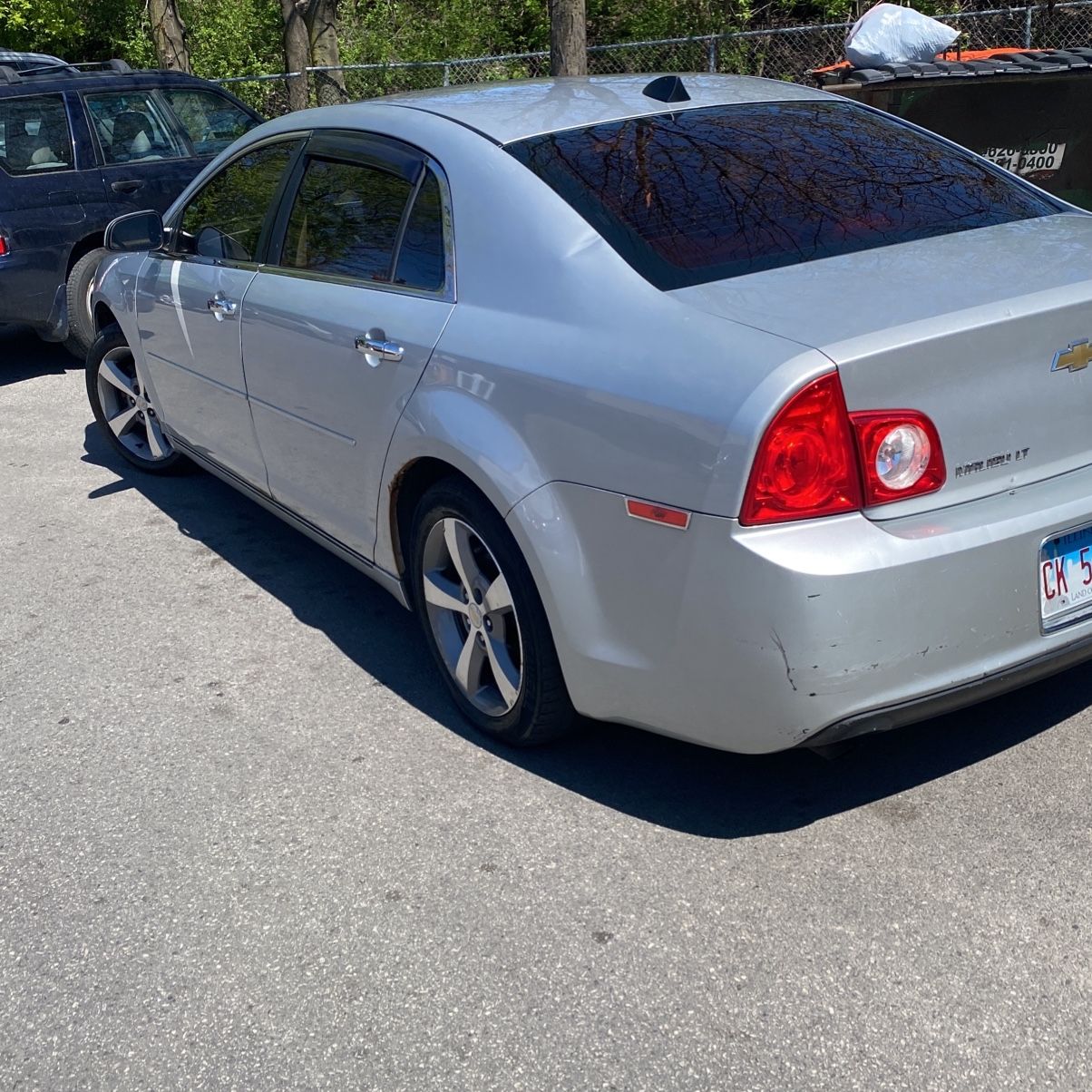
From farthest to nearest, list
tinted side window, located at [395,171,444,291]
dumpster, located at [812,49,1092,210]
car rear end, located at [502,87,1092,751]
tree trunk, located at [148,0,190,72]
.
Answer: tree trunk, located at [148,0,190,72], dumpster, located at [812,49,1092,210], tinted side window, located at [395,171,444,291], car rear end, located at [502,87,1092,751]

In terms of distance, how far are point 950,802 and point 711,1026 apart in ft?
3.25

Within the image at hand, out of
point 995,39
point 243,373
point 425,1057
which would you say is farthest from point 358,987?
point 995,39

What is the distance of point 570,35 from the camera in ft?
38.1

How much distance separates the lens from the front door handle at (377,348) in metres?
3.64

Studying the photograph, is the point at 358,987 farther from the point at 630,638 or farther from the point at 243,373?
the point at 243,373

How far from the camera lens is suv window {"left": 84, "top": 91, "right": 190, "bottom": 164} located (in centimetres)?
890

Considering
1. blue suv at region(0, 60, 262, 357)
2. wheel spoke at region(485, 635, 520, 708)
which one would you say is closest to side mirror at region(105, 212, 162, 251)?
wheel spoke at region(485, 635, 520, 708)

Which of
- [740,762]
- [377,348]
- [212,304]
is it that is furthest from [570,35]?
[740,762]

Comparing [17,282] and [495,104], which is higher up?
[495,104]

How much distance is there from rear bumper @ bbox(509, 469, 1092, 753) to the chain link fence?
10136 millimetres

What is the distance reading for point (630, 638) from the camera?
302 cm

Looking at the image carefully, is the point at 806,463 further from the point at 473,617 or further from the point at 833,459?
the point at 473,617

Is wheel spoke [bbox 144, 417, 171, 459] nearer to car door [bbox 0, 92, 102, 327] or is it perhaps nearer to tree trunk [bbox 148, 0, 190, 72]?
car door [bbox 0, 92, 102, 327]

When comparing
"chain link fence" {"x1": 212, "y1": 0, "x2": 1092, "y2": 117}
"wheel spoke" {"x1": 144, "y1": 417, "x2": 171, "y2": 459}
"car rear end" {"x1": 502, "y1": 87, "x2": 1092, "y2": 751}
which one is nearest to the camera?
"car rear end" {"x1": 502, "y1": 87, "x2": 1092, "y2": 751}
